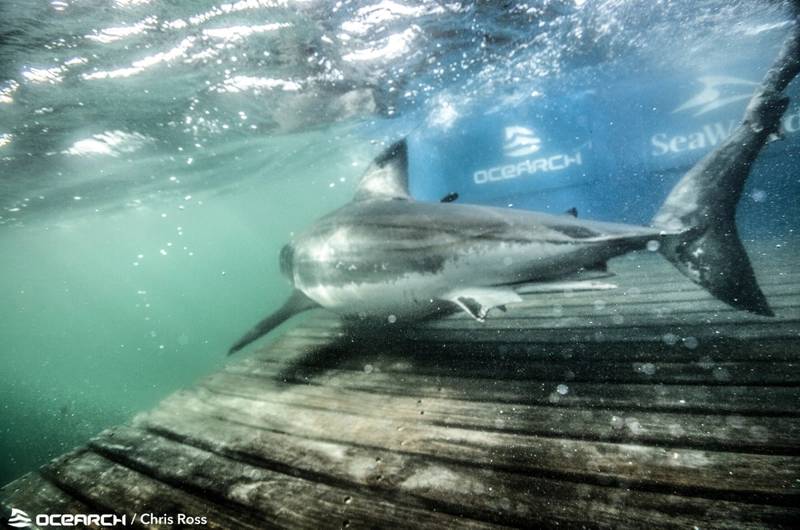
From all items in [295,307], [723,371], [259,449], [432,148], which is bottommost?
[723,371]

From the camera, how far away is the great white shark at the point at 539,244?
3.09m

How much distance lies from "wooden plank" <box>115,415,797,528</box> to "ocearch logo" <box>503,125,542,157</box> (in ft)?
43.7

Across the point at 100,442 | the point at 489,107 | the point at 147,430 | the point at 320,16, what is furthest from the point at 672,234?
the point at 489,107

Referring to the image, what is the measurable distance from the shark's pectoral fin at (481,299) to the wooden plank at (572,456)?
0.87m

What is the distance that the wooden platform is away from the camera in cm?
202

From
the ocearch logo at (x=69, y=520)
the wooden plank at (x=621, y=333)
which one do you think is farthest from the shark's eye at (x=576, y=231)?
the ocearch logo at (x=69, y=520)

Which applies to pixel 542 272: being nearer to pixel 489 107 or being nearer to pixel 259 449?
pixel 259 449

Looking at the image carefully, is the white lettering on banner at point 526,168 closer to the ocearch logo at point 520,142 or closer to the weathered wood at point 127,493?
the ocearch logo at point 520,142

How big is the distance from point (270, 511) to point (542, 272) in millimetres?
2517

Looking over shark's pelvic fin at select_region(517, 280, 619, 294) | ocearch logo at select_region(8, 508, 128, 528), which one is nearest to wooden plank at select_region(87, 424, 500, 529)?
ocearch logo at select_region(8, 508, 128, 528)

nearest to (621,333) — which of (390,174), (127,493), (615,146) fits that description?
(390,174)

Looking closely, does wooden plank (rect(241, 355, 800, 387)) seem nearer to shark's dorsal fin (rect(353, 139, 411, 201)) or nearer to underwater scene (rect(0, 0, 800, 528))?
→ underwater scene (rect(0, 0, 800, 528))

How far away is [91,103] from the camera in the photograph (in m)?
9.60

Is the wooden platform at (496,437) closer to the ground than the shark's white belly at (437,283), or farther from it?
closer to the ground
